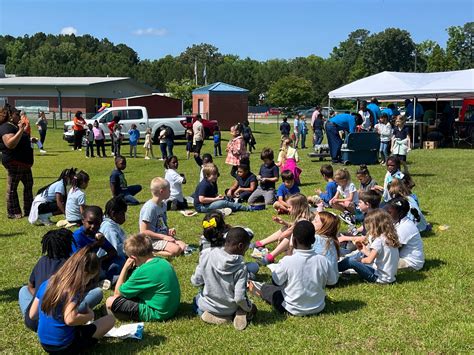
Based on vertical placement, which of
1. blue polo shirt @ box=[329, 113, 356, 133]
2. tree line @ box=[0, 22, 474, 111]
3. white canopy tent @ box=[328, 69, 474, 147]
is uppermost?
tree line @ box=[0, 22, 474, 111]

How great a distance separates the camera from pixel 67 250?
15.6 feet

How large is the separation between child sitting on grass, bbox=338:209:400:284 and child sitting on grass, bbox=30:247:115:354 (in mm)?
3138

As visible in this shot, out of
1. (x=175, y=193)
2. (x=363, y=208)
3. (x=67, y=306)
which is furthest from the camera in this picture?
(x=175, y=193)

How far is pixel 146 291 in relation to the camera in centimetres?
501

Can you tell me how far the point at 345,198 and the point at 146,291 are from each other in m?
5.23

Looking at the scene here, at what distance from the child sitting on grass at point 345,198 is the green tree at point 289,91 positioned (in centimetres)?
7085

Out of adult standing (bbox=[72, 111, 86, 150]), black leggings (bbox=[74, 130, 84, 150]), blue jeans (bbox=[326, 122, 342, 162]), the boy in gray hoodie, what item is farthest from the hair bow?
black leggings (bbox=[74, 130, 84, 150])

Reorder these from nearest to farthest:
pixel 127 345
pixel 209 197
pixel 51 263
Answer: pixel 127 345, pixel 51 263, pixel 209 197

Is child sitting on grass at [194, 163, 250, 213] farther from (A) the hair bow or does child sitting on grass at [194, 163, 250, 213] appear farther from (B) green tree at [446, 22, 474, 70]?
(B) green tree at [446, 22, 474, 70]

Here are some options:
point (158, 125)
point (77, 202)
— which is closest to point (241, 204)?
point (77, 202)

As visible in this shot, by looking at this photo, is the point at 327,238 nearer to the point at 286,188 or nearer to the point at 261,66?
the point at 286,188

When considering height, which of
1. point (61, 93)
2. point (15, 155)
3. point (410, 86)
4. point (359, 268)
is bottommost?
point (359, 268)

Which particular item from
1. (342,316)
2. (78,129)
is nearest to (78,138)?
(78,129)

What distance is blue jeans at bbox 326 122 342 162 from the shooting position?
17109 millimetres
